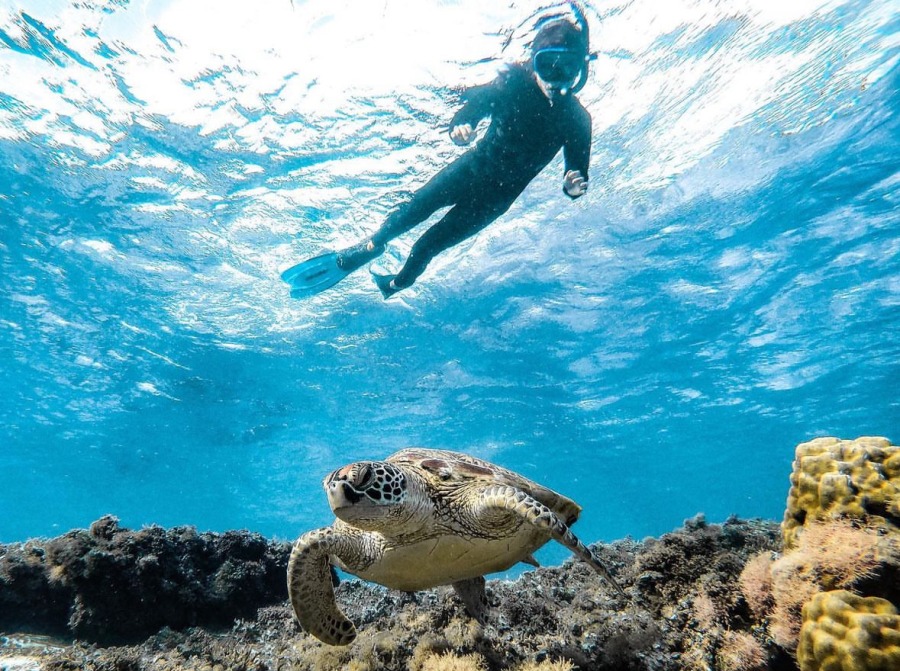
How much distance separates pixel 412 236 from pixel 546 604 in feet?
34.1

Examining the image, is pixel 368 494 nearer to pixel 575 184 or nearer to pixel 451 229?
pixel 575 184

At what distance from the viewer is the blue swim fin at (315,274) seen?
10040 millimetres

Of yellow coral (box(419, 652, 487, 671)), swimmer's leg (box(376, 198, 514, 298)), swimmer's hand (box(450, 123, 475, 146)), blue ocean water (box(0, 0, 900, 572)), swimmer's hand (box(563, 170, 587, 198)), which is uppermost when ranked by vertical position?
blue ocean water (box(0, 0, 900, 572))

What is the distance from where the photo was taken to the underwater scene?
2.96 meters

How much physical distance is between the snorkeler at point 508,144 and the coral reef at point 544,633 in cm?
534

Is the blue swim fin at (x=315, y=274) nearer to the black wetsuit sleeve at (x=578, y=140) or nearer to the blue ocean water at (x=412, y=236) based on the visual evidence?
the blue ocean water at (x=412, y=236)

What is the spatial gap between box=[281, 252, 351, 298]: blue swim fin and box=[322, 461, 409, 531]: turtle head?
788 centimetres

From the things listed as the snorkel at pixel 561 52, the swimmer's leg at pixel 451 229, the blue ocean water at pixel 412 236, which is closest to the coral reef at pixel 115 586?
the swimmer's leg at pixel 451 229

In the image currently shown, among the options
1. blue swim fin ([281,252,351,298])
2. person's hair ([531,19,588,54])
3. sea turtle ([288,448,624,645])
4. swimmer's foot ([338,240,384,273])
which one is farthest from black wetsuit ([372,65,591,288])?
sea turtle ([288,448,624,645])

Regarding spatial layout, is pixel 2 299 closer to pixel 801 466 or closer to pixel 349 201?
pixel 349 201

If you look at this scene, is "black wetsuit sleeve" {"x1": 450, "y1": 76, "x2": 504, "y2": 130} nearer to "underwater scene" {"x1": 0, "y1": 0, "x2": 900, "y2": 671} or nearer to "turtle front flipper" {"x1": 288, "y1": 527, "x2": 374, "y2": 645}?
"underwater scene" {"x1": 0, "y1": 0, "x2": 900, "y2": 671}

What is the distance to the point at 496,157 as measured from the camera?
308 inches

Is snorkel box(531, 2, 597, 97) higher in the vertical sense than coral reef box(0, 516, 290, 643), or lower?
higher

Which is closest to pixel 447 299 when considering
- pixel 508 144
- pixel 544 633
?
pixel 508 144
